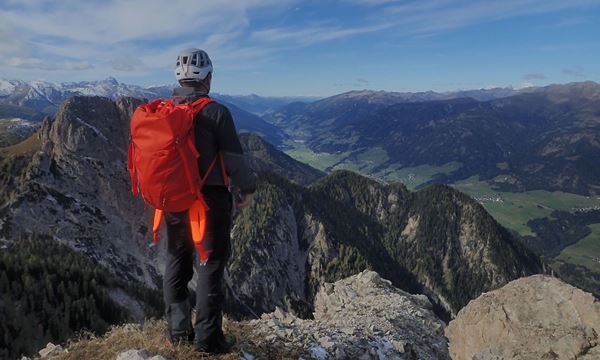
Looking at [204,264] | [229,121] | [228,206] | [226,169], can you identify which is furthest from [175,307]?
[229,121]

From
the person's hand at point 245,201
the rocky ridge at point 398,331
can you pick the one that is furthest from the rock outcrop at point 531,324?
the person's hand at point 245,201

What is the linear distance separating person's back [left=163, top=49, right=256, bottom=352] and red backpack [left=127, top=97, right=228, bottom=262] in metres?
0.23

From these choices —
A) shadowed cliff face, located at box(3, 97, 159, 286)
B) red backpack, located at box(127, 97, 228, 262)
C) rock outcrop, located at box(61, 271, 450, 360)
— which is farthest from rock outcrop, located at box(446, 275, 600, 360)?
shadowed cliff face, located at box(3, 97, 159, 286)

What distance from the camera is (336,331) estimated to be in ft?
66.0

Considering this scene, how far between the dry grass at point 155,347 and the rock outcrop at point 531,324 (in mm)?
19827

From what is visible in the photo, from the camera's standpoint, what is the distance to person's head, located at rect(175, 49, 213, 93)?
11.3 meters

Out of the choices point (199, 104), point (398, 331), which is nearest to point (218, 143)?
point (199, 104)

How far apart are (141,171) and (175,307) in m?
3.82

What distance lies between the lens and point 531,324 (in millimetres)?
34375

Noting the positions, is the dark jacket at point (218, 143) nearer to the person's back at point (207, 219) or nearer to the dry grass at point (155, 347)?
the person's back at point (207, 219)

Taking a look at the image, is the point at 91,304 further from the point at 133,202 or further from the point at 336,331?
the point at 336,331

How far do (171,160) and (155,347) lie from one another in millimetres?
5440

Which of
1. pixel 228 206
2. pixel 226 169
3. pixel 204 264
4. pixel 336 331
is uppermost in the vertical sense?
pixel 226 169

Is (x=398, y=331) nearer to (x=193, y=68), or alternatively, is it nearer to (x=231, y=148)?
(x=231, y=148)
